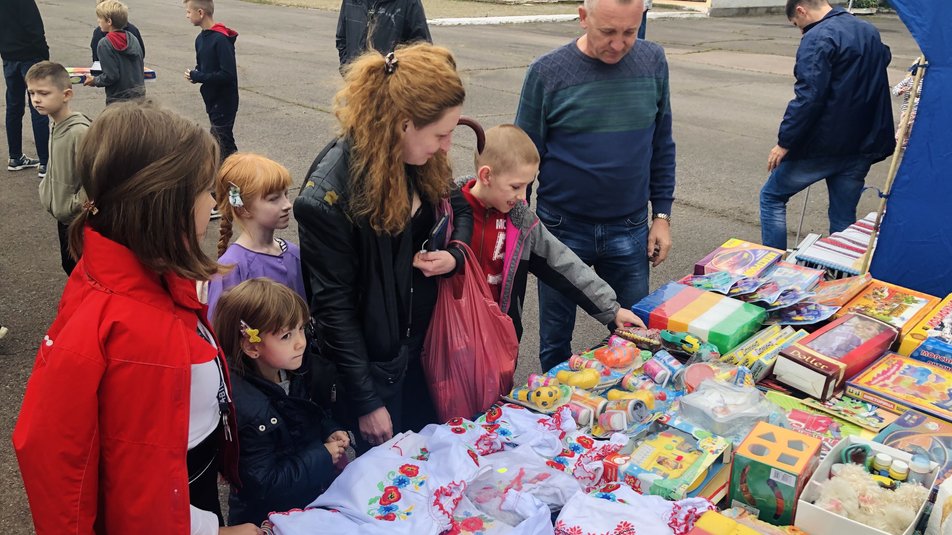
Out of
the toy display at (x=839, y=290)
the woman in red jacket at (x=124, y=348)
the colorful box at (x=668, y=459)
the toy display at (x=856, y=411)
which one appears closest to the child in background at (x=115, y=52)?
the woman in red jacket at (x=124, y=348)

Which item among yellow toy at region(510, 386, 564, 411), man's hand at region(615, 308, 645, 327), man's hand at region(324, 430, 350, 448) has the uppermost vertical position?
man's hand at region(615, 308, 645, 327)

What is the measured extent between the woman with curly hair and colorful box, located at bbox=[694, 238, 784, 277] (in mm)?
1484

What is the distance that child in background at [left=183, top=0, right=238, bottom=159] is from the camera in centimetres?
682

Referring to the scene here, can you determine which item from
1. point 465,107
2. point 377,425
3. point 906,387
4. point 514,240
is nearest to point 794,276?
point 906,387

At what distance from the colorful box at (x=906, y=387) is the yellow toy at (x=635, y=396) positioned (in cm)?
71

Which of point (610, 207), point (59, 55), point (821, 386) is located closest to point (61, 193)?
point (610, 207)

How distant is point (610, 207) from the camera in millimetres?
3318

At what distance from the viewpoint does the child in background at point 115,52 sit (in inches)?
268

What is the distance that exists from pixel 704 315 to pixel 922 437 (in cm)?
90

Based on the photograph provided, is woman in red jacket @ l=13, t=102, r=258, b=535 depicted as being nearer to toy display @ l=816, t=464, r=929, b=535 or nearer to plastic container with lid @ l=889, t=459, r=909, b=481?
toy display @ l=816, t=464, r=929, b=535

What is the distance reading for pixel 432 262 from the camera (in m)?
2.46

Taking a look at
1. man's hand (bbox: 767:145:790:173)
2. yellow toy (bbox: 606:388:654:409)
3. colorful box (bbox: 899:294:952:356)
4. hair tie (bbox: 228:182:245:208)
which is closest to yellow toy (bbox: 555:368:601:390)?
yellow toy (bbox: 606:388:654:409)

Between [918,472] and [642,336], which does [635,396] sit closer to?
[642,336]

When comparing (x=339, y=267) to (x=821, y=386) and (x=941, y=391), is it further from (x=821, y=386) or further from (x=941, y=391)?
(x=941, y=391)
